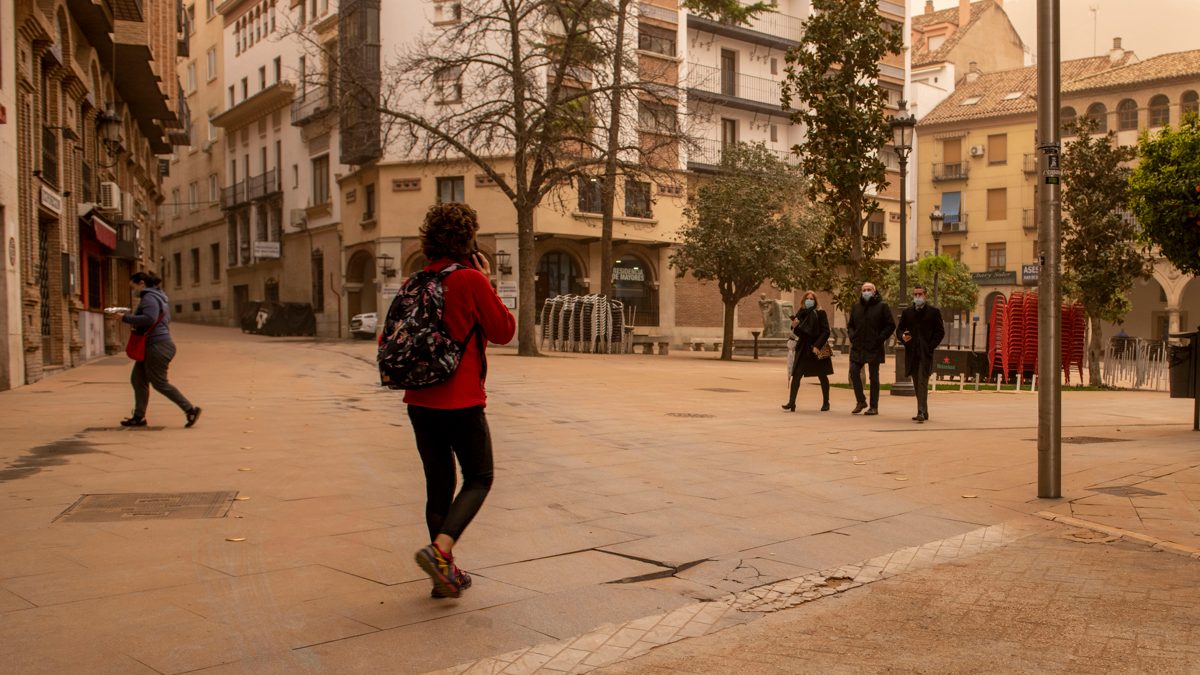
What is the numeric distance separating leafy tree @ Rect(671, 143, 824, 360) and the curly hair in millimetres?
27707

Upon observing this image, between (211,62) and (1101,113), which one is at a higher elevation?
(211,62)

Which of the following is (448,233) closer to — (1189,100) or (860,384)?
(860,384)

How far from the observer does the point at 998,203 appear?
5453 cm

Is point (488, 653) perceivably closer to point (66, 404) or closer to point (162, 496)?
point (162, 496)

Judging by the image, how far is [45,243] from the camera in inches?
746

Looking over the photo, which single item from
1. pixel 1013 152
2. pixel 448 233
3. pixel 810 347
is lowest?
pixel 810 347

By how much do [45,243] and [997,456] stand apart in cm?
1620

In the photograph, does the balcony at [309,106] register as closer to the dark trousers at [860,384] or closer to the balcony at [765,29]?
the balcony at [765,29]

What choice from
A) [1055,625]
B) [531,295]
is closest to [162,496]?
[1055,625]

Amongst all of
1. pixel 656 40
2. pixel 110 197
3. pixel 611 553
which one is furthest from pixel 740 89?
pixel 611 553

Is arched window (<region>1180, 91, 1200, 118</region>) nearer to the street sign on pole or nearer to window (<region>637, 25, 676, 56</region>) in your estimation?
window (<region>637, 25, 676, 56</region>)

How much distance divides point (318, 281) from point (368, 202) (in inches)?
242

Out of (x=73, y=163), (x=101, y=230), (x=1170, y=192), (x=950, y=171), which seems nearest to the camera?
(x=1170, y=192)

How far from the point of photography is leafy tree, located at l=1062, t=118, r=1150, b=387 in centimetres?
2550
